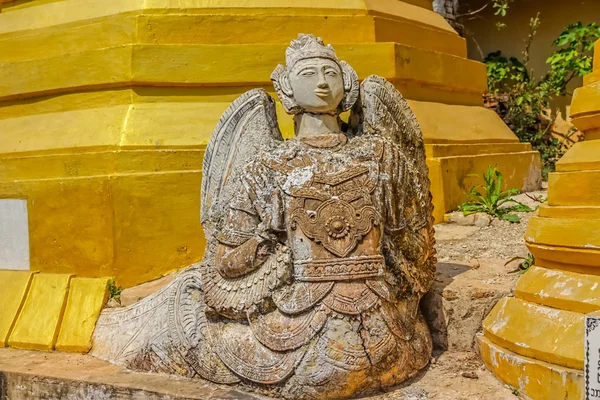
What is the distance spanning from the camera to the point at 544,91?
838 centimetres

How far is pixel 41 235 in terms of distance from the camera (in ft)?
14.6

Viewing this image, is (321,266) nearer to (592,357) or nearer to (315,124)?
(315,124)

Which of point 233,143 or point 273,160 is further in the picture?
point 233,143

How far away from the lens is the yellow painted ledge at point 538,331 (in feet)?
9.16

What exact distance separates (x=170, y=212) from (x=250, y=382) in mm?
1596

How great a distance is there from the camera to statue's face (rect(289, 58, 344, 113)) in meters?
3.24

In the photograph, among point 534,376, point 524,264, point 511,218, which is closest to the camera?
point 534,376

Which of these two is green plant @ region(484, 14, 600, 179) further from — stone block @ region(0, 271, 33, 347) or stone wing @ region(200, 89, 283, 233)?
stone block @ region(0, 271, 33, 347)

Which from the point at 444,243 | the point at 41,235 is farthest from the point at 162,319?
the point at 444,243

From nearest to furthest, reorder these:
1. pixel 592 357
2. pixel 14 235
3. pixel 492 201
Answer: pixel 592 357
pixel 14 235
pixel 492 201

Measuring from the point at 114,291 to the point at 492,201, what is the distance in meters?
2.80

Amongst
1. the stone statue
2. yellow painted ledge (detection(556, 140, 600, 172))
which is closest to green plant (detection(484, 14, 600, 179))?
yellow painted ledge (detection(556, 140, 600, 172))

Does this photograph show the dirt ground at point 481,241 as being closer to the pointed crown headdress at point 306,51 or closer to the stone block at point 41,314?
the pointed crown headdress at point 306,51

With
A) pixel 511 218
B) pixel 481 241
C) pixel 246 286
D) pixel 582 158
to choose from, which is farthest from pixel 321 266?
pixel 511 218
